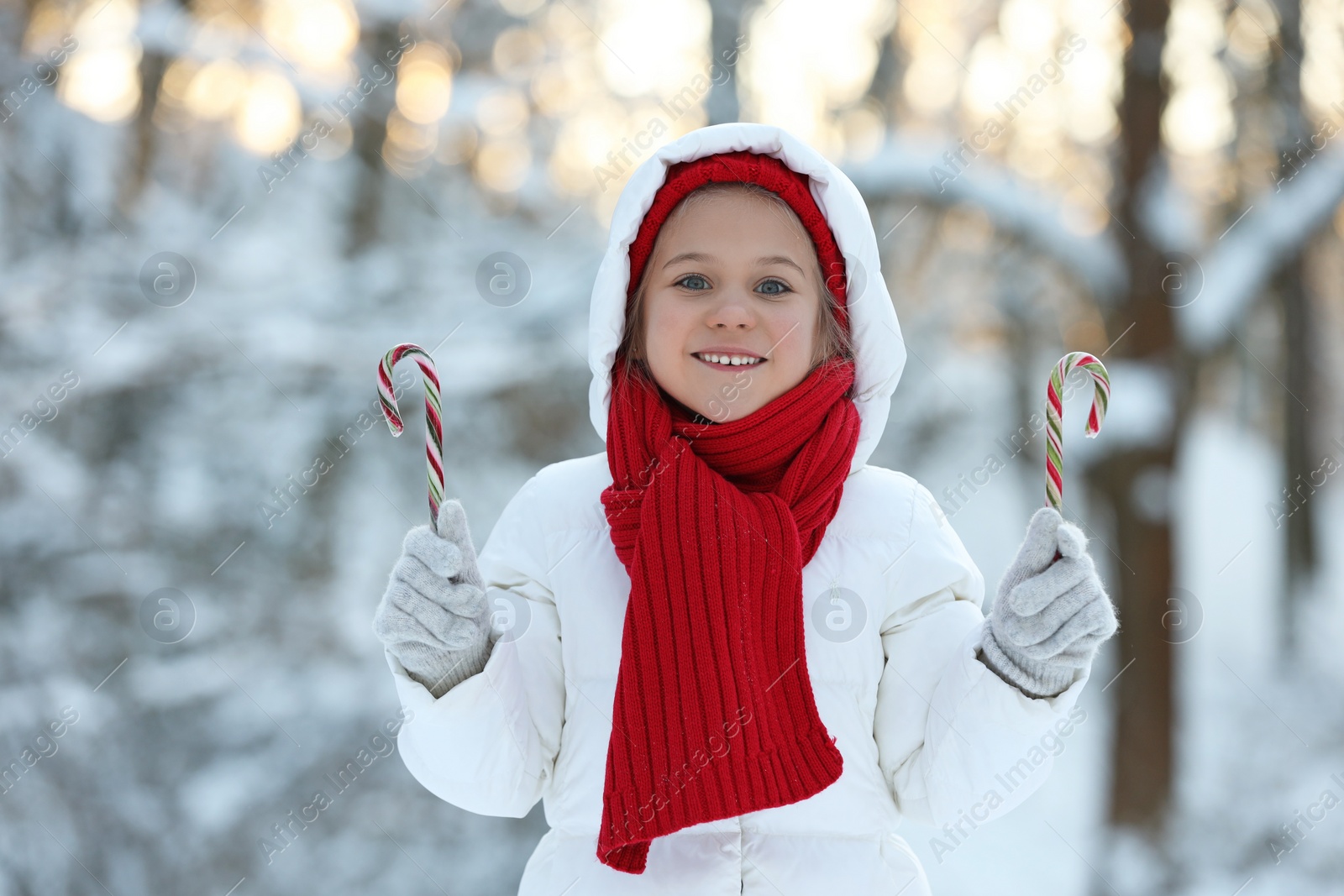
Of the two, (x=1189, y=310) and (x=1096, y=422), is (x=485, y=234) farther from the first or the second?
(x=1096, y=422)

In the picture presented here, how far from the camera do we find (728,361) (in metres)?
1.68

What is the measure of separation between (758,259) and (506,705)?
0.87 meters

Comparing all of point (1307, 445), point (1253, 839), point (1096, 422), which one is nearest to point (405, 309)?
point (1096, 422)

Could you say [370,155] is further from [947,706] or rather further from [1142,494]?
[947,706]

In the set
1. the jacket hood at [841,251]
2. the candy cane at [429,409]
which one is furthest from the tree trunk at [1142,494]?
the candy cane at [429,409]

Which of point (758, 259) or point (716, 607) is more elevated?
point (758, 259)

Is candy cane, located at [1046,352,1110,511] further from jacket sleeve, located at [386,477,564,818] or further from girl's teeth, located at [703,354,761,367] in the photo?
jacket sleeve, located at [386,477,564,818]

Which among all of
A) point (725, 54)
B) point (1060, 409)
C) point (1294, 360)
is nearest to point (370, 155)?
point (725, 54)

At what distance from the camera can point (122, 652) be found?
16.2 feet

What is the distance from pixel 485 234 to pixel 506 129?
1.93 feet

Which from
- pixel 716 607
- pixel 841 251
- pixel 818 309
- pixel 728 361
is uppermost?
pixel 841 251

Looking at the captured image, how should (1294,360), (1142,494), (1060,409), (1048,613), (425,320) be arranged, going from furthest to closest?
(1294,360) < (425,320) < (1142,494) < (1060,409) < (1048,613)

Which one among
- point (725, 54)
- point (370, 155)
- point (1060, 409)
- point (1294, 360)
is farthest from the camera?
point (1294, 360)

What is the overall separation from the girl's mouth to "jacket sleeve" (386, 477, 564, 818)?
1.40 feet
